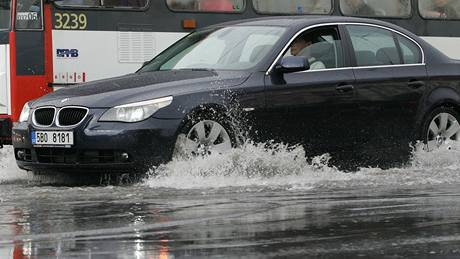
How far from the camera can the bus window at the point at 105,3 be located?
42.0ft

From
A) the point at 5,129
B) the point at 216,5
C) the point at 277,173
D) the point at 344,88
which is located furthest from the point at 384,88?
the point at 5,129

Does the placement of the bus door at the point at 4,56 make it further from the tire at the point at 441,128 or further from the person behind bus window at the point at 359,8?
the tire at the point at 441,128

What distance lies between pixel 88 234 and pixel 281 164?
3428 mm

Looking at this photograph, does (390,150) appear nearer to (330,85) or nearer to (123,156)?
(330,85)

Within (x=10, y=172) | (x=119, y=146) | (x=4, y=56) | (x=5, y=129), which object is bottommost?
(x=10, y=172)

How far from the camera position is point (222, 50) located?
10.5 m

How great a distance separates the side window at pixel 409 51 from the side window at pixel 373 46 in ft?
0.29

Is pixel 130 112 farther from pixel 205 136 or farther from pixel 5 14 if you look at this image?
pixel 5 14

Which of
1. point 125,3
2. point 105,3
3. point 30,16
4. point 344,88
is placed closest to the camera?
point 344,88

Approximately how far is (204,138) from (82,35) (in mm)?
3973

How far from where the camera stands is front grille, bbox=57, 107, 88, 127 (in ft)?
30.7

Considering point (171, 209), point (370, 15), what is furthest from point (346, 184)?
point (370, 15)

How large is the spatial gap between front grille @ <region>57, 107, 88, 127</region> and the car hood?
0.18 feet

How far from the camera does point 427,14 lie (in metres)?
15.4
